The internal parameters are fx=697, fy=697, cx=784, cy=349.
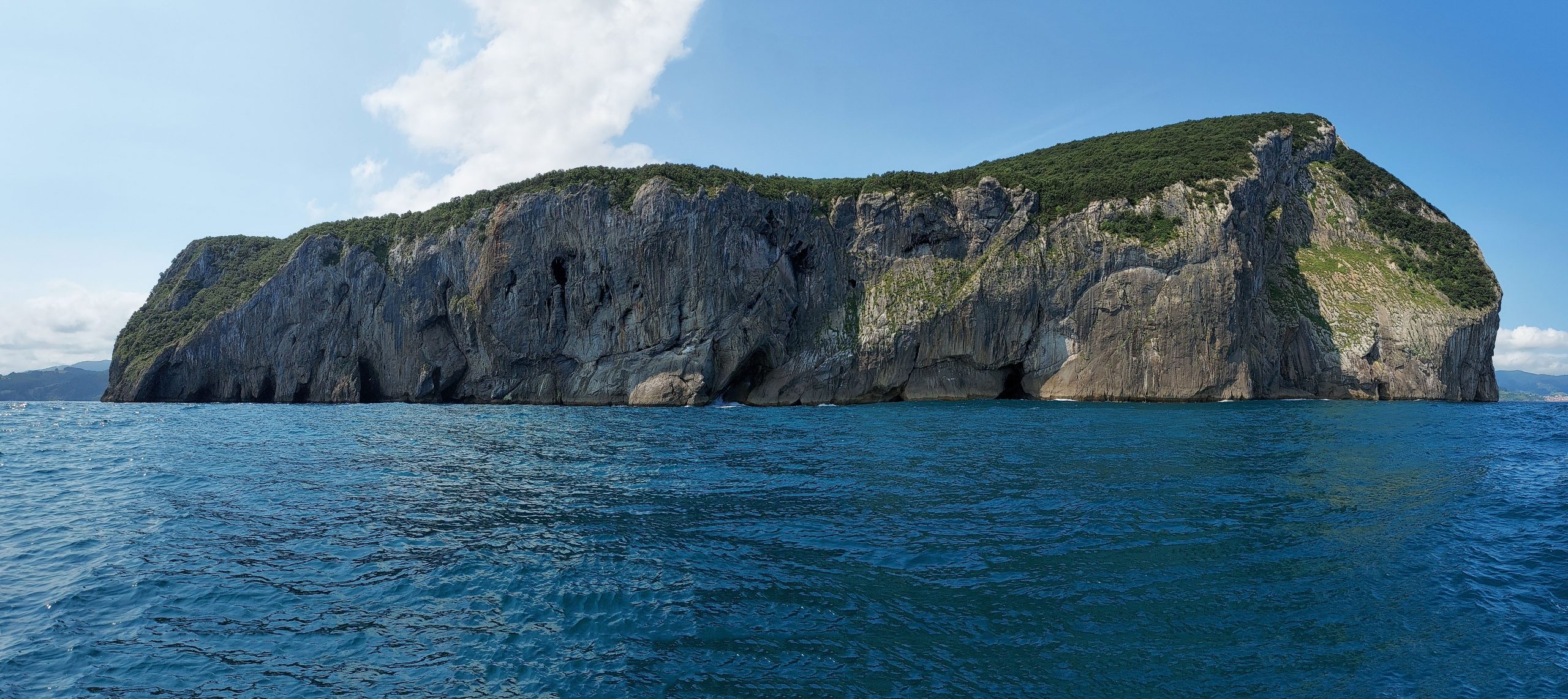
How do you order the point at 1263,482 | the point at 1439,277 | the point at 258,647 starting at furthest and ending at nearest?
1. the point at 1439,277
2. the point at 1263,482
3. the point at 258,647

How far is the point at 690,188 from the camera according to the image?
6350 cm

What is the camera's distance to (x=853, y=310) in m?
63.5

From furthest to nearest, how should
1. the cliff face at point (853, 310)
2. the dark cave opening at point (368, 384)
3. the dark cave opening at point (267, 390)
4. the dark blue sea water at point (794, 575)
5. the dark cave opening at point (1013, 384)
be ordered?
the dark cave opening at point (267, 390)
the dark cave opening at point (368, 384)
the dark cave opening at point (1013, 384)
the cliff face at point (853, 310)
the dark blue sea water at point (794, 575)

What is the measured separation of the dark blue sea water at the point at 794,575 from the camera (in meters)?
8.26

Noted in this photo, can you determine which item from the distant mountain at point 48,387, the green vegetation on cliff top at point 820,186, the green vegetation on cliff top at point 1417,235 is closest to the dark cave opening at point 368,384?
the green vegetation on cliff top at point 820,186

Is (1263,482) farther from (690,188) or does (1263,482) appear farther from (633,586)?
(690,188)

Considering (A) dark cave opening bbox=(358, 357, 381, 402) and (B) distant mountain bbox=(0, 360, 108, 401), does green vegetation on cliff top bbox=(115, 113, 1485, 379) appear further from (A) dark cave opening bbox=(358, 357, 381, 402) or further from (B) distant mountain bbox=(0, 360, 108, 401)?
(B) distant mountain bbox=(0, 360, 108, 401)

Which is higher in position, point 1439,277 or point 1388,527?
point 1439,277

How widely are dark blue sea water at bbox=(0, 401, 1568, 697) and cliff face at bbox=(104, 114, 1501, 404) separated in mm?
35481

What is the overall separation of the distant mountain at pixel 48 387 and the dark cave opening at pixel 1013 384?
5824 inches

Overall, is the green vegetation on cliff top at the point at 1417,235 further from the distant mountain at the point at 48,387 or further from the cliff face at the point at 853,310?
the distant mountain at the point at 48,387

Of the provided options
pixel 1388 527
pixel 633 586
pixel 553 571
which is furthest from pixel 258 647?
pixel 1388 527

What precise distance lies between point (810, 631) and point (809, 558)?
3.15 meters

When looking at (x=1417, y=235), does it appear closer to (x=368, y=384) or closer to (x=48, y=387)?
(x=368, y=384)
